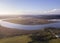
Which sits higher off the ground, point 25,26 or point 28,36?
point 25,26

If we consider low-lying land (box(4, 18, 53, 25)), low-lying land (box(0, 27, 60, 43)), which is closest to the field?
low-lying land (box(4, 18, 53, 25))

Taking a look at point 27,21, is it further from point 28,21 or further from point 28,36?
point 28,36

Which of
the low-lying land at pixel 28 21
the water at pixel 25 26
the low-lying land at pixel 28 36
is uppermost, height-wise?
the low-lying land at pixel 28 21

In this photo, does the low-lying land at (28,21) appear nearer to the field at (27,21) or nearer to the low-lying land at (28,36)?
the field at (27,21)

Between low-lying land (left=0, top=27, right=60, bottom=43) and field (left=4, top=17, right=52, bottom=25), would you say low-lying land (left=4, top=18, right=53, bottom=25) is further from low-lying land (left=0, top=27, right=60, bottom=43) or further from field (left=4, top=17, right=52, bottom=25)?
low-lying land (left=0, top=27, right=60, bottom=43)

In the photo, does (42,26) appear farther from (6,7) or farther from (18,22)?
(6,7)

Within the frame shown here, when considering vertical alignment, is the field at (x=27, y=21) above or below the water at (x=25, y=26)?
above

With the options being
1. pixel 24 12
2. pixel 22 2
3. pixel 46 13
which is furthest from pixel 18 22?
pixel 46 13

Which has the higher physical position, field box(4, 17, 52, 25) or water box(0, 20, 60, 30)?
field box(4, 17, 52, 25)

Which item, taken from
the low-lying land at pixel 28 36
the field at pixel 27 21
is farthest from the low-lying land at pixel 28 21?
the low-lying land at pixel 28 36

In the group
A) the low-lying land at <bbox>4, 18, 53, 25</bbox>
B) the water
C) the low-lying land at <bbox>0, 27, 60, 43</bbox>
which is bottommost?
the low-lying land at <bbox>0, 27, 60, 43</bbox>

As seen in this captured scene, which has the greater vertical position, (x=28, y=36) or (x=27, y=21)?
(x=27, y=21)

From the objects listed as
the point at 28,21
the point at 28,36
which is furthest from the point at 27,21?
the point at 28,36
